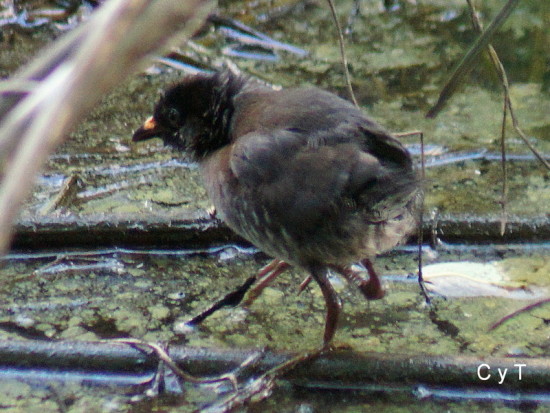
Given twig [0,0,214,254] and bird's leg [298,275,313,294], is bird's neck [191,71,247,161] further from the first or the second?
twig [0,0,214,254]

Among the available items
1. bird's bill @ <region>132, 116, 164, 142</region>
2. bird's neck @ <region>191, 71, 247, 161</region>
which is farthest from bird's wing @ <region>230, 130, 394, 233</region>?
bird's bill @ <region>132, 116, 164, 142</region>

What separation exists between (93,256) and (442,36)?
3618 mm

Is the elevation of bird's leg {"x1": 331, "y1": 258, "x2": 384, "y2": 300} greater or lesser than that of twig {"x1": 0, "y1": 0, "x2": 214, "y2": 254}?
lesser

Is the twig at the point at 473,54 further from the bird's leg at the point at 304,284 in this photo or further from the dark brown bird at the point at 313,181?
the bird's leg at the point at 304,284

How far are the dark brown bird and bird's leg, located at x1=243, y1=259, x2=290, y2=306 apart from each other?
1.21 ft

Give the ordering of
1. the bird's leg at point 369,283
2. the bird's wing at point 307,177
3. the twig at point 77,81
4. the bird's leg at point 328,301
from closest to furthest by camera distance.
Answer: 1. the twig at point 77,81
2. the bird's wing at point 307,177
3. the bird's leg at point 328,301
4. the bird's leg at point 369,283

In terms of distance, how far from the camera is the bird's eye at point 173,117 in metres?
3.43

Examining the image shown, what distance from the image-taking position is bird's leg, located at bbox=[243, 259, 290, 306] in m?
3.49

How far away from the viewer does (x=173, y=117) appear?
344 centimetres

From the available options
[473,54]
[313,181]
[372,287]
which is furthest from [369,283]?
[473,54]

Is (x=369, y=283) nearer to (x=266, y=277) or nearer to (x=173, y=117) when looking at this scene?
(x=266, y=277)

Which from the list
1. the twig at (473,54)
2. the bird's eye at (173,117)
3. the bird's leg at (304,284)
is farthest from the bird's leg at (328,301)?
the twig at (473,54)

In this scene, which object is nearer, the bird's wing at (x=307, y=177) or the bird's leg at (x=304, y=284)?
the bird's wing at (x=307, y=177)

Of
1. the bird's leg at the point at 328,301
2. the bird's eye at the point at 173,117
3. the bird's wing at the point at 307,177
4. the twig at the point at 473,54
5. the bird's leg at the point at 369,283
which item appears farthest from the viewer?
the bird's eye at the point at 173,117
